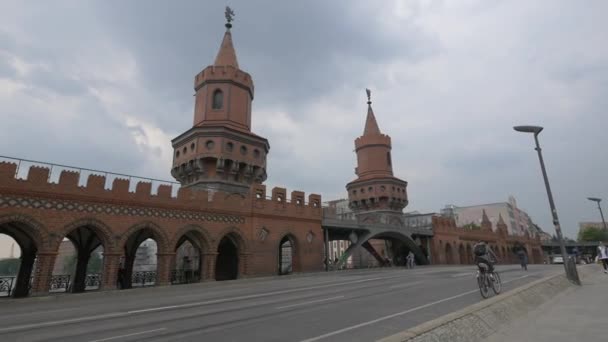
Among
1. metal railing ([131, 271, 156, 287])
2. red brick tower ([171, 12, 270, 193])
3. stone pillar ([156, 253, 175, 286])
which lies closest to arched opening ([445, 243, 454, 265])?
red brick tower ([171, 12, 270, 193])

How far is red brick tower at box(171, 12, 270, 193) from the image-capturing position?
25438mm

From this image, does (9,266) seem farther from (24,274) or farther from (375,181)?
(375,181)

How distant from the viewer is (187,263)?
81.8 ft

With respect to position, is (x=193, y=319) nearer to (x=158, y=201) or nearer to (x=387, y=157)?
(x=158, y=201)

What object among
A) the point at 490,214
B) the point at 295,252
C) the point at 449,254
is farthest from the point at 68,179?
the point at 490,214

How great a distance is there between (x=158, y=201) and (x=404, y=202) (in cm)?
3153

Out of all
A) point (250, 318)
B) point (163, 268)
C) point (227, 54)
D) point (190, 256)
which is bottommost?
point (250, 318)

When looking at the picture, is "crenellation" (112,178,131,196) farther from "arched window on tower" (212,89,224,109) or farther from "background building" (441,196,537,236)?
"background building" (441,196,537,236)

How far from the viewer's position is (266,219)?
78.1 ft

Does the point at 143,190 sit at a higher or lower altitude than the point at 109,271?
higher

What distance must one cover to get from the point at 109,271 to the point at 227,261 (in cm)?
922

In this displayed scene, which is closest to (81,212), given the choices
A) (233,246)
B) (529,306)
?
(233,246)

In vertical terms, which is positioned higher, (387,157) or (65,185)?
(387,157)

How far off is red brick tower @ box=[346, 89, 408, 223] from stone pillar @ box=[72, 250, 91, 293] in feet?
96.1
